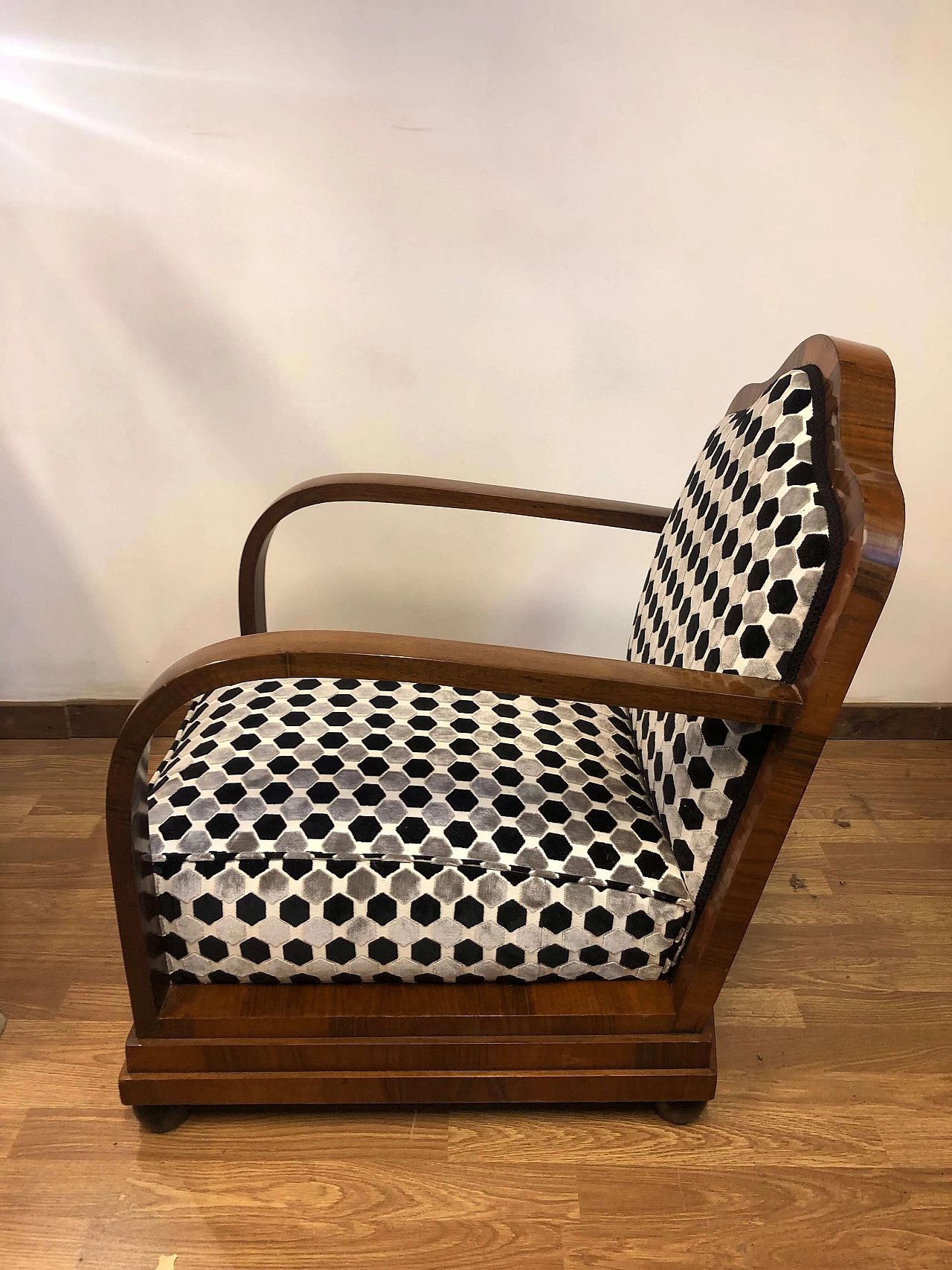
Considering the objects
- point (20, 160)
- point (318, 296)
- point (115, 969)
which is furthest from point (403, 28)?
point (115, 969)

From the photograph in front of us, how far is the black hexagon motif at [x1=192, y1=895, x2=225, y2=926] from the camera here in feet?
3.52

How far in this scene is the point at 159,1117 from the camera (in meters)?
1.17

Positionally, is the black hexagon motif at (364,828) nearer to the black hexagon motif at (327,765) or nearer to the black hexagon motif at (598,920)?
the black hexagon motif at (327,765)

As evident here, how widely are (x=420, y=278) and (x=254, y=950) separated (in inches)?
46.9

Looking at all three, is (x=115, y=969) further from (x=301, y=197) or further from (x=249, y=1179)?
(x=301, y=197)

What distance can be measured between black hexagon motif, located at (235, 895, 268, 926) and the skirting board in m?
1.03

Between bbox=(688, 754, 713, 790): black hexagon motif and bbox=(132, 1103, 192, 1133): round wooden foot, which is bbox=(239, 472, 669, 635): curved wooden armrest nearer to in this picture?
bbox=(688, 754, 713, 790): black hexagon motif

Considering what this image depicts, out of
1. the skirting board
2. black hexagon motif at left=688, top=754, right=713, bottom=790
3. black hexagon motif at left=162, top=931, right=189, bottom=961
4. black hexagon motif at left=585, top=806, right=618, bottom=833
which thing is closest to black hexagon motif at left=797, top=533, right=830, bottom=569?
black hexagon motif at left=688, top=754, right=713, bottom=790

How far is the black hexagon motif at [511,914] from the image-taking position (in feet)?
3.55

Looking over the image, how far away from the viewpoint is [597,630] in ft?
6.44

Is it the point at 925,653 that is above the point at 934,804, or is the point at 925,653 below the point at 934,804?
above

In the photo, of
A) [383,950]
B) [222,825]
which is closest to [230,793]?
[222,825]

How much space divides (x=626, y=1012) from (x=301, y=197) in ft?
4.65

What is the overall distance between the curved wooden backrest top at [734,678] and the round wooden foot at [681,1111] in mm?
284
